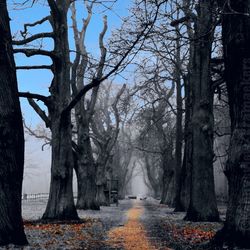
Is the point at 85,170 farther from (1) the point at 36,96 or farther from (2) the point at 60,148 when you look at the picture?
(1) the point at 36,96

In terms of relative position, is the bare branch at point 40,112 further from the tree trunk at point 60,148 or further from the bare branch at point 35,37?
the bare branch at point 35,37

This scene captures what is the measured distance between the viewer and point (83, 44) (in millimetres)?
28219

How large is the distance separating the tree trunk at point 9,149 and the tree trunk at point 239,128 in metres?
3.82

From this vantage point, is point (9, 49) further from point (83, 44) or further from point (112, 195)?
point (112, 195)

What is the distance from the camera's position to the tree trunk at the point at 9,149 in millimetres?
8961

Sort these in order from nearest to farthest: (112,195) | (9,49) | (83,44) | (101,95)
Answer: (9,49)
(83,44)
(112,195)
(101,95)

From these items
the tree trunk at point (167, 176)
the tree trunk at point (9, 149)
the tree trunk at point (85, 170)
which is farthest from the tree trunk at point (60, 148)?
the tree trunk at point (167, 176)

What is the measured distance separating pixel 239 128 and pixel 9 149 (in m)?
4.28

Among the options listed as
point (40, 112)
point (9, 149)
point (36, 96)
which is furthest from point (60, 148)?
point (9, 149)

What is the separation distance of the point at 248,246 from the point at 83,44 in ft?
71.2

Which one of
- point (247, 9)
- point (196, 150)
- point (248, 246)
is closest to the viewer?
point (248, 246)

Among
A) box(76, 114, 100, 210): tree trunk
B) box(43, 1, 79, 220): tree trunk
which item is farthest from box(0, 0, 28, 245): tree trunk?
box(76, 114, 100, 210): tree trunk

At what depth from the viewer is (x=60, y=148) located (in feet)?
55.3

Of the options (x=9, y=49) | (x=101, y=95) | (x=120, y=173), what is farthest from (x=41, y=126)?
(x=9, y=49)
